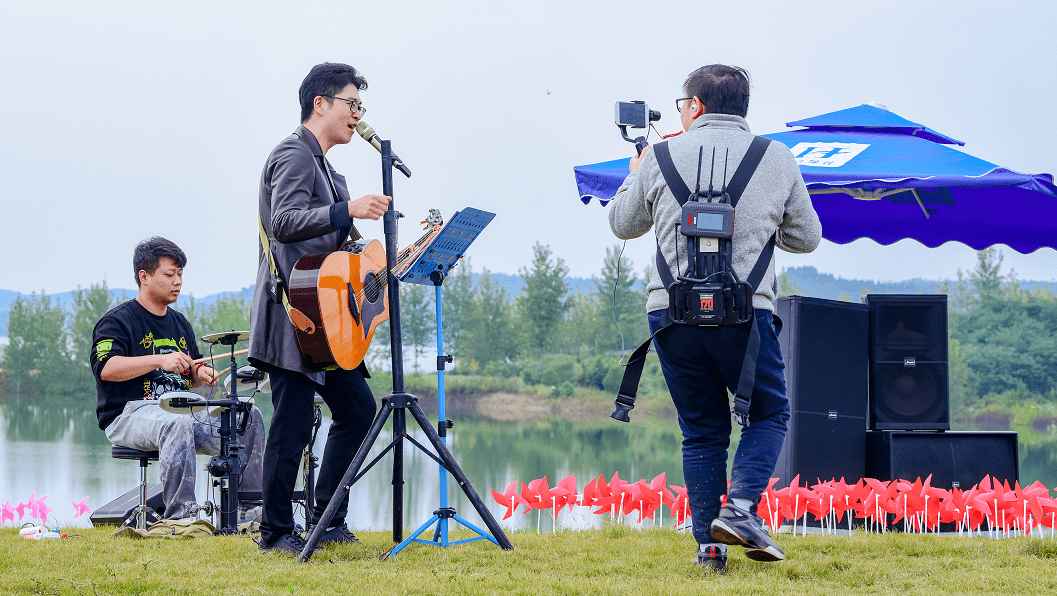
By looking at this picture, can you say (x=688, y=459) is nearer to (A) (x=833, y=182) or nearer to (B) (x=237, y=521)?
(A) (x=833, y=182)

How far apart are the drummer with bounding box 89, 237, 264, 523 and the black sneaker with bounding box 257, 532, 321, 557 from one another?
0.92 meters

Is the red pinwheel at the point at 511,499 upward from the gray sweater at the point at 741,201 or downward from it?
downward

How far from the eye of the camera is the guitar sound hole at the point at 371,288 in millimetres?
2777

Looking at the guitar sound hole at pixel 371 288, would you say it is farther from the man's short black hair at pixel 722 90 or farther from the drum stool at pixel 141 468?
the drum stool at pixel 141 468

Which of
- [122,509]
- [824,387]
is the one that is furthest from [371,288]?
[824,387]

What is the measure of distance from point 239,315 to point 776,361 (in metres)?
31.1

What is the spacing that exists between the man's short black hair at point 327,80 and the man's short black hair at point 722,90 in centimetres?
104

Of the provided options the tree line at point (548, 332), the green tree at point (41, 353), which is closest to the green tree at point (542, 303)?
the tree line at point (548, 332)

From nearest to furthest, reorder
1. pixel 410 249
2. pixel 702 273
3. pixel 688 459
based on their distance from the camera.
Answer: pixel 702 273, pixel 688 459, pixel 410 249

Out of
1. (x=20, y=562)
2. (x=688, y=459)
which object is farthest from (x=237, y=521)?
Answer: (x=688, y=459)

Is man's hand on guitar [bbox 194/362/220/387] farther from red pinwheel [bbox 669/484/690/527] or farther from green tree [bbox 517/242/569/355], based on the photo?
green tree [bbox 517/242/569/355]

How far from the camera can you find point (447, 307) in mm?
33375

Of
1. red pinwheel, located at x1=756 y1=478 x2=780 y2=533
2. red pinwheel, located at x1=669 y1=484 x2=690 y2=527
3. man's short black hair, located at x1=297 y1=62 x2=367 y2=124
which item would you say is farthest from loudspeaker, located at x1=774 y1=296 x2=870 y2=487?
man's short black hair, located at x1=297 y1=62 x2=367 y2=124

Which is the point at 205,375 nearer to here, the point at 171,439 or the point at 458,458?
the point at 171,439
